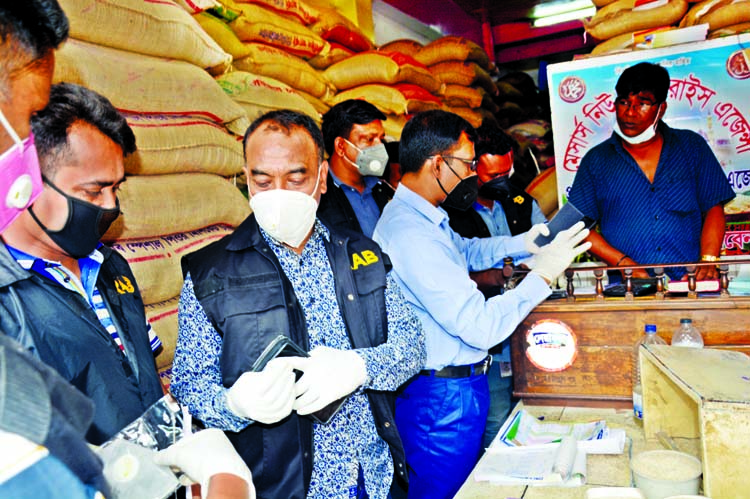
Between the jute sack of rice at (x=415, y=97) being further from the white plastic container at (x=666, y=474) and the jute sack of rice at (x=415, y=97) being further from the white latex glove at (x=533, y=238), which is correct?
the white plastic container at (x=666, y=474)

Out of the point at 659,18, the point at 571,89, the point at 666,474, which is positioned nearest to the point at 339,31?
the point at 571,89

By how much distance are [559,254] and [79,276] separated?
1.37 meters

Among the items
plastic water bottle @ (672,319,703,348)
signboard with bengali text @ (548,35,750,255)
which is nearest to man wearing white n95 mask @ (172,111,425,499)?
plastic water bottle @ (672,319,703,348)

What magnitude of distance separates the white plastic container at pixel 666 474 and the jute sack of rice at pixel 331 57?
2.84 meters

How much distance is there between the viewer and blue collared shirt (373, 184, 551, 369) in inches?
68.7

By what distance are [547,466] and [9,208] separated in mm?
1233

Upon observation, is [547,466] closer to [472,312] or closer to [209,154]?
[472,312]

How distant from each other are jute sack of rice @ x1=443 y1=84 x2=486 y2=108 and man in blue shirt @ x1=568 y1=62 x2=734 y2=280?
2182 millimetres

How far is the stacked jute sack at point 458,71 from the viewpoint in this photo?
4.76 m

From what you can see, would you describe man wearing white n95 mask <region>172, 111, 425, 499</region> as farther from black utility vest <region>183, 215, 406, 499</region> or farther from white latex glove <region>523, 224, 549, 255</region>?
white latex glove <region>523, 224, 549, 255</region>

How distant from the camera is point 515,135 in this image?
5988 millimetres

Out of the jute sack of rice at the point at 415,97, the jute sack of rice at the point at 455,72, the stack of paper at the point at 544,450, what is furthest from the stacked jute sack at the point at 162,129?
the jute sack of rice at the point at 455,72

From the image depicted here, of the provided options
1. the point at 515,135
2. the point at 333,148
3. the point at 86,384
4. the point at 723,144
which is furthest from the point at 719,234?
the point at 515,135

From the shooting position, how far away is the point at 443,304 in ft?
5.76
